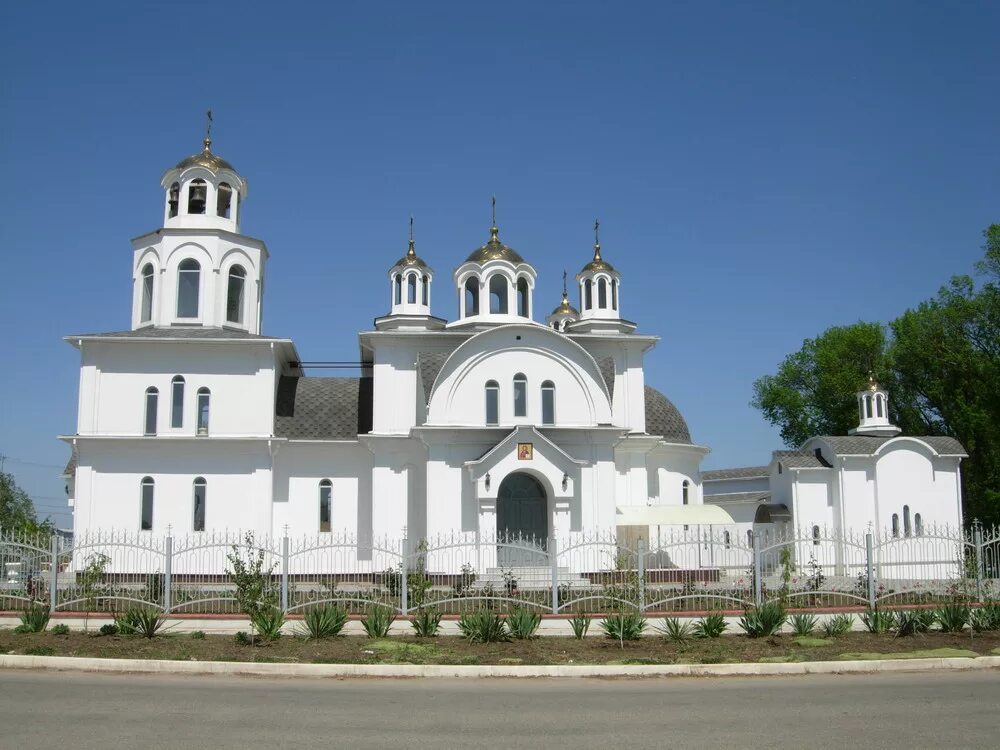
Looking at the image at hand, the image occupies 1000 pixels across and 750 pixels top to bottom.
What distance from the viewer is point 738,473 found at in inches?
2413

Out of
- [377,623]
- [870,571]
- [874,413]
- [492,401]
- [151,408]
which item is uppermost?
[874,413]

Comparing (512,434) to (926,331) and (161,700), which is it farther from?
(926,331)

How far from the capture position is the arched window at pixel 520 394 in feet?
94.5

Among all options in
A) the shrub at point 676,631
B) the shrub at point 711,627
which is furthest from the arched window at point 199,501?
the shrub at point 711,627

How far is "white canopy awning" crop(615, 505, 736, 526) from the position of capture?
99.7ft

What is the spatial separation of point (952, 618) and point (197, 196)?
24094 mm

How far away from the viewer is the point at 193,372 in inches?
1136

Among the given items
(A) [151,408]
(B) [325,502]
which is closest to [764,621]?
(B) [325,502]

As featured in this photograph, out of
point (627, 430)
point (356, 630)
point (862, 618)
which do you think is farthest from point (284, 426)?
point (862, 618)

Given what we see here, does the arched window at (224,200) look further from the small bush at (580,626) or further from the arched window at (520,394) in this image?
the small bush at (580,626)

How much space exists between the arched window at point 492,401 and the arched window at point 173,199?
11269 mm

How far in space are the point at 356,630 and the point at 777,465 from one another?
77.7 feet

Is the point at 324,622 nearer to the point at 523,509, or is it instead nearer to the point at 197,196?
the point at 523,509

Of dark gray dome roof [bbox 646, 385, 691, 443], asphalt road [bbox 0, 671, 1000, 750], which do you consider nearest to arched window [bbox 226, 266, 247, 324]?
dark gray dome roof [bbox 646, 385, 691, 443]
